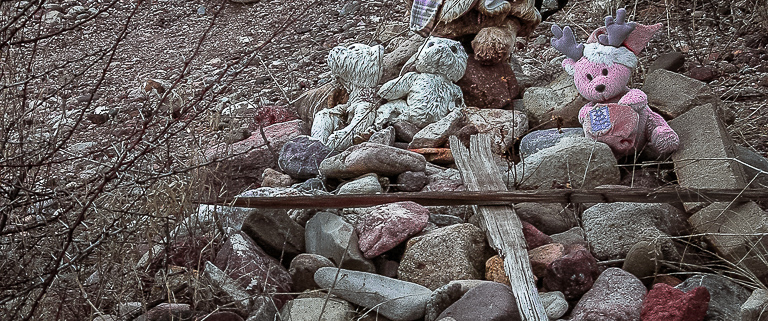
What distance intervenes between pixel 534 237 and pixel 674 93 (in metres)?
1.62

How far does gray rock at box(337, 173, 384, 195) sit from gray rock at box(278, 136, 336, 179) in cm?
47

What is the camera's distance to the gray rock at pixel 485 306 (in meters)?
2.88

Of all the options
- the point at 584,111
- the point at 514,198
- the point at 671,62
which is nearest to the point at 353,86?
the point at 584,111

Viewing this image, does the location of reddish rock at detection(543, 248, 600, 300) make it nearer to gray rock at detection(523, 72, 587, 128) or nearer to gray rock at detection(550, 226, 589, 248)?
gray rock at detection(550, 226, 589, 248)

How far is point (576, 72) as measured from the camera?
4.44 meters

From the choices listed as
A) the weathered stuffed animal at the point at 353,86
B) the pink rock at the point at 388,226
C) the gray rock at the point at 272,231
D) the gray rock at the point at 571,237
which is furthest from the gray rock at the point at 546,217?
the weathered stuffed animal at the point at 353,86

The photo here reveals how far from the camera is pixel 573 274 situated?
10.4ft

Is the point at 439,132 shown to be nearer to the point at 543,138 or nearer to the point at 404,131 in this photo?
the point at 404,131

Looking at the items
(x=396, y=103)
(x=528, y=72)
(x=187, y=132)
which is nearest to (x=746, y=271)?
(x=396, y=103)

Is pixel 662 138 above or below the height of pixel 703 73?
above

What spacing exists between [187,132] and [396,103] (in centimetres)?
160

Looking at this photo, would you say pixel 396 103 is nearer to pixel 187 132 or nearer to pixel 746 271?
pixel 187 132

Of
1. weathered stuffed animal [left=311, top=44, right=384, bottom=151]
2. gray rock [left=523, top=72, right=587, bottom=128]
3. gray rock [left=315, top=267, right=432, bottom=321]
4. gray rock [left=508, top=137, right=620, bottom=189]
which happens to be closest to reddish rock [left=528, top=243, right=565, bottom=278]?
gray rock [left=315, top=267, right=432, bottom=321]

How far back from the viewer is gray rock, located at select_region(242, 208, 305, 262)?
11.8 feet
